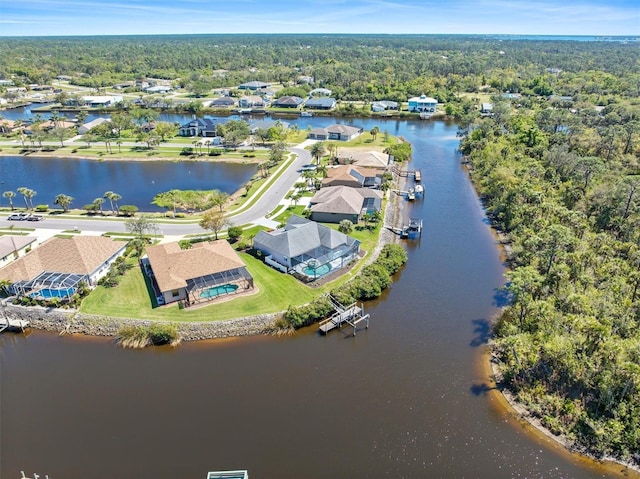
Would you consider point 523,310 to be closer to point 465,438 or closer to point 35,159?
point 465,438

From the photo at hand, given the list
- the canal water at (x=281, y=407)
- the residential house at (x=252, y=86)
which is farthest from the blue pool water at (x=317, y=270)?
the residential house at (x=252, y=86)

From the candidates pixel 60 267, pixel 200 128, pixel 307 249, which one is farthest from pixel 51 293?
pixel 200 128

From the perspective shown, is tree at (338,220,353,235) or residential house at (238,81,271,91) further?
residential house at (238,81,271,91)

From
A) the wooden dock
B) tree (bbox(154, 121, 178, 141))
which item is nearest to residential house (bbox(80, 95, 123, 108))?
tree (bbox(154, 121, 178, 141))

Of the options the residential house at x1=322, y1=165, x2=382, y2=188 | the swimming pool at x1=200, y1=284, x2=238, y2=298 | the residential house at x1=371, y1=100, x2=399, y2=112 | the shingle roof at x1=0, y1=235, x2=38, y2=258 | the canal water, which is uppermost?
the residential house at x1=371, y1=100, x2=399, y2=112

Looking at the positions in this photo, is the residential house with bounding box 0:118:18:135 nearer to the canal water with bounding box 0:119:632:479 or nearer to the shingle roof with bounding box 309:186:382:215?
the shingle roof with bounding box 309:186:382:215

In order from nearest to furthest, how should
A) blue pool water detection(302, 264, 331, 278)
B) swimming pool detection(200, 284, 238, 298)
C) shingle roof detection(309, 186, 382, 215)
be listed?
swimming pool detection(200, 284, 238, 298) → blue pool water detection(302, 264, 331, 278) → shingle roof detection(309, 186, 382, 215)

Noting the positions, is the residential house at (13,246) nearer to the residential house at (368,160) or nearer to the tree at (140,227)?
the tree at (140,227)

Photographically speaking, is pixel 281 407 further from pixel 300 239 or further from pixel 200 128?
pixel 200 128
